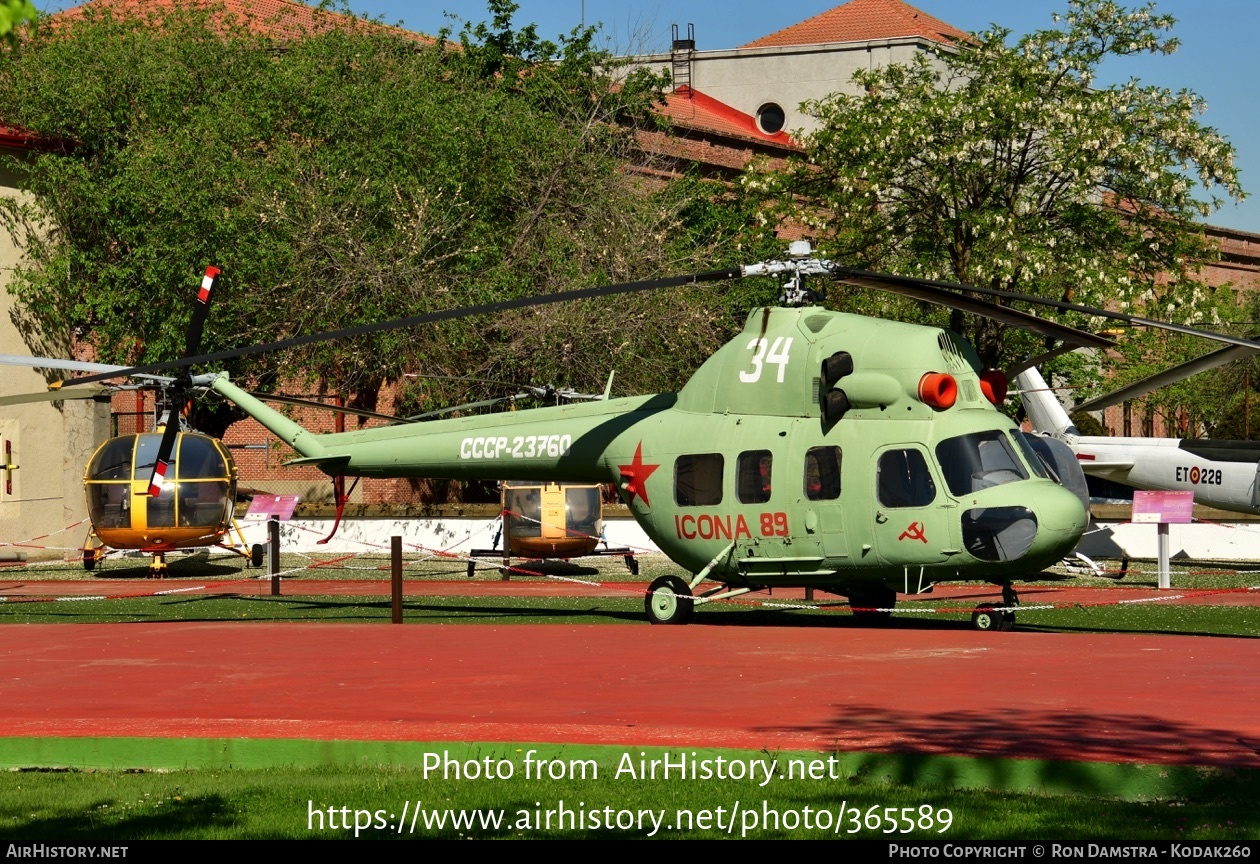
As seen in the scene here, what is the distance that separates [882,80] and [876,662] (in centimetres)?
3216

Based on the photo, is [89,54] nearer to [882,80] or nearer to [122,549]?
[122,549]

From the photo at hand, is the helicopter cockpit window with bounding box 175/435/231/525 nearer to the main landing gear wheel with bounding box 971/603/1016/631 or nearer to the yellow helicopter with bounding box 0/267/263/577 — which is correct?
the yellow helicopter with bounding box 0/267/263/577

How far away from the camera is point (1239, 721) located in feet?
33.0

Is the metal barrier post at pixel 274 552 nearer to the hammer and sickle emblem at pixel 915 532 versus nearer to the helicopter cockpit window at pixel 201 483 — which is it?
the helicopter cockpit window at pixel 201 483

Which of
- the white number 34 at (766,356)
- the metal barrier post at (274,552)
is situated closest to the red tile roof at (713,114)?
the metal barrier post at (274,552)

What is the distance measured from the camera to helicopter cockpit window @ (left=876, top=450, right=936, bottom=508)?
55.4 feet

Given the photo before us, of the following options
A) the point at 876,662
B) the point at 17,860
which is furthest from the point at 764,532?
the point at 17,860

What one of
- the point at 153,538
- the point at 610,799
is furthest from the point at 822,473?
the point at 153,538

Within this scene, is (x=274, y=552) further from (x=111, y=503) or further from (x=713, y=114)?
(x=713, y=114)

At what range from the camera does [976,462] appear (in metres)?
16.7

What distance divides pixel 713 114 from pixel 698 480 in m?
61.1

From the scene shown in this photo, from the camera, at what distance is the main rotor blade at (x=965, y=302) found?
1587 cm

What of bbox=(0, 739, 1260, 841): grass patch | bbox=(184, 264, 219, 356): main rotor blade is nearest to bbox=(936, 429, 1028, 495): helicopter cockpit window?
bbox=(0, 739, 1260, 841): grass patch

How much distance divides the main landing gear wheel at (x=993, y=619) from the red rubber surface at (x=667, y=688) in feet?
1.61
